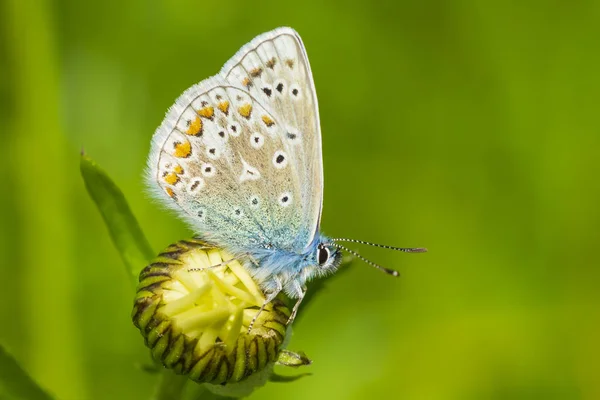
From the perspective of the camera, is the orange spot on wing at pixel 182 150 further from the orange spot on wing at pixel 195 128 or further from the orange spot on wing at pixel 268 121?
the orange spot on wing at pixel 268 121

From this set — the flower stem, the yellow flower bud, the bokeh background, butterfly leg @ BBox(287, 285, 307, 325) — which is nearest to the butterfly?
butterfly leg @ BBox(287, 285, 307, 325)

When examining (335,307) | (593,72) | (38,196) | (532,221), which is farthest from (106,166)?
(593,72)

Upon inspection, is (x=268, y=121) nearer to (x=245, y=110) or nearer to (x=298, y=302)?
(x=245, y=110)

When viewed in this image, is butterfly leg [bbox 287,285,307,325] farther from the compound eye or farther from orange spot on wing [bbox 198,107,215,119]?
orange spot on wing [bbox 198,107,215,119]

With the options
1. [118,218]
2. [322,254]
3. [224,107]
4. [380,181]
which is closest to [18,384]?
[118,218]

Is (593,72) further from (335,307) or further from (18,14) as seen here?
(18,14)

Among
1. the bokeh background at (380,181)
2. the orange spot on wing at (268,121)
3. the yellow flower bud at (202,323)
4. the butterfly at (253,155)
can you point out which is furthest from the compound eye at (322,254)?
the bokeh background at (380,181)

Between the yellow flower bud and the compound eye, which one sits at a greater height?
the compound eye
